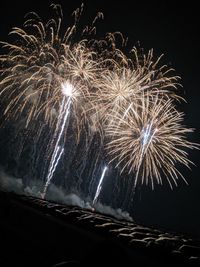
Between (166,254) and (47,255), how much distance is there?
409 cm

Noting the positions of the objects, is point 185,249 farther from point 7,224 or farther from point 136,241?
point 7,224

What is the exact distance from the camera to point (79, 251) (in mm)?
13117

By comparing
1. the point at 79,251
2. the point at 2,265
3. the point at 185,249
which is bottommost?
the point at 2,265

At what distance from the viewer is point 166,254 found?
484 inches

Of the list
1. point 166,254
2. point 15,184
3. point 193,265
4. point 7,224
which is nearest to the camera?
point 193,265

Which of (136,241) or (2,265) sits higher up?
(136,241)

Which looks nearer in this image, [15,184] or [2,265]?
[2,265]

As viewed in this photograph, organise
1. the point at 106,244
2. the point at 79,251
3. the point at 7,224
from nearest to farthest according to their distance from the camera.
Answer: the point at 106,244
the point at 79,251
the point at 7,224

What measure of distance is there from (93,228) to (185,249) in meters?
3.87

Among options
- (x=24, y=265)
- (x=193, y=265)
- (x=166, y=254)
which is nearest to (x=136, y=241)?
(x=166, y=254)

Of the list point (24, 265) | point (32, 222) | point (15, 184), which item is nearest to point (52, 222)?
point (32, 222)

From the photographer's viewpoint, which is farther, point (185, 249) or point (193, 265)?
point (185, 249)

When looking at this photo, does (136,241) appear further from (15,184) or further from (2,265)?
(15,184)

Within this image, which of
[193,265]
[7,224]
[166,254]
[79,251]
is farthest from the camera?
[7,224]
